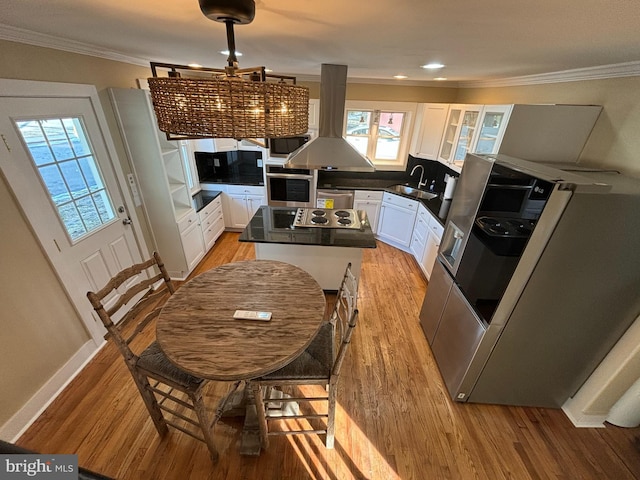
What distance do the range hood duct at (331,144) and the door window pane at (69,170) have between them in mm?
1677

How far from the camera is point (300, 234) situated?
8.82ft

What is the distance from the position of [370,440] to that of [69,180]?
2.95 metres

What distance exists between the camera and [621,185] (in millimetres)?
1364

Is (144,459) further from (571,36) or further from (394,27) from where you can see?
(571,36)

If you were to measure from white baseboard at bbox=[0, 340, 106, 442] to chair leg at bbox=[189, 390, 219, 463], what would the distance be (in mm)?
1312

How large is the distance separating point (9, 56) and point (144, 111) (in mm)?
891

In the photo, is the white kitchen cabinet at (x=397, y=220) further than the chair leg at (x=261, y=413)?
Yes

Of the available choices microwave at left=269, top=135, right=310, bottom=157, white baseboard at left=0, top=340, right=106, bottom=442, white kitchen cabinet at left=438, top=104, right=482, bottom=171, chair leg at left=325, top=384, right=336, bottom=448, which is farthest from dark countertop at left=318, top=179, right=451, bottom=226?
white baseboard at left=0, top=340, right=106, bottom=442

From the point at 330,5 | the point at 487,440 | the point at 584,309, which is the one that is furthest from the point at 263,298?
the point at 584,309

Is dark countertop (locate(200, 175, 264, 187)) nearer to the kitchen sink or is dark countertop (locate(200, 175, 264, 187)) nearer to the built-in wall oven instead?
the built-in wall oven

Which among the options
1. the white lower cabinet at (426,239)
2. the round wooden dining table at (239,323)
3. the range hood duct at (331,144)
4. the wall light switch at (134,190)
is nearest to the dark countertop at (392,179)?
the white lower cabinet at (426,239)

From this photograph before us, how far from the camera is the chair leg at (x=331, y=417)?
5.12 feet

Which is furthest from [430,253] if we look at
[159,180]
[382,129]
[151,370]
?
[159,180]

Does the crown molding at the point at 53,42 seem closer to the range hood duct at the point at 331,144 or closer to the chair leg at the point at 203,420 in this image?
the range hood duct at the point at 331,144
